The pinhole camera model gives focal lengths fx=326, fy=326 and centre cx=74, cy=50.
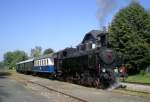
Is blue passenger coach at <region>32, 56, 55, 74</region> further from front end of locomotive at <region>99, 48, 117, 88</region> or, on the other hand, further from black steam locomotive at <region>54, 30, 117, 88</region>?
front end of locomotive at <region>99, 48, 117, 88</region>

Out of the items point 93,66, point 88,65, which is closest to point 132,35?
point 88,65

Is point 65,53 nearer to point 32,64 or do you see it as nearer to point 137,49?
point 137,49

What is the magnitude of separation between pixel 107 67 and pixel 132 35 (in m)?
18.0

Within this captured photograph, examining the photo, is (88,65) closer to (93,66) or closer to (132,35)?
(93,66)

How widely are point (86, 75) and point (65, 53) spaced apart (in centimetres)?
855

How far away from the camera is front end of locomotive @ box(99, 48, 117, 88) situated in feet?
72.7

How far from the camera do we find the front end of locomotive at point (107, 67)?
22.1 meters

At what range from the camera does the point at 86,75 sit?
24609 mm

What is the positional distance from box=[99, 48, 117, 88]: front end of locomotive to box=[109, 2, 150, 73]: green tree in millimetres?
13809

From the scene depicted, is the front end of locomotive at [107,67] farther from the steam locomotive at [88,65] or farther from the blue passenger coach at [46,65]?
the blue passenger coach at [46,65]

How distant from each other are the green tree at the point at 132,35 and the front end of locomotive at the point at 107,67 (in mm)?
13809

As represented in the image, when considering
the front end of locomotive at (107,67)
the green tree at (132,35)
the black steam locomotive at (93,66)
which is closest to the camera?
the front end of locomotive at (107,67)

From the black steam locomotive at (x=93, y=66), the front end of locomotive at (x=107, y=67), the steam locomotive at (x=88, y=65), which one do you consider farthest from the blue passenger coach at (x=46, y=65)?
the front end of locomotive at (x=107, y=67)

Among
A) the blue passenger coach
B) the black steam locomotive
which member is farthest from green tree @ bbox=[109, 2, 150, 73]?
the black steam locomotive
